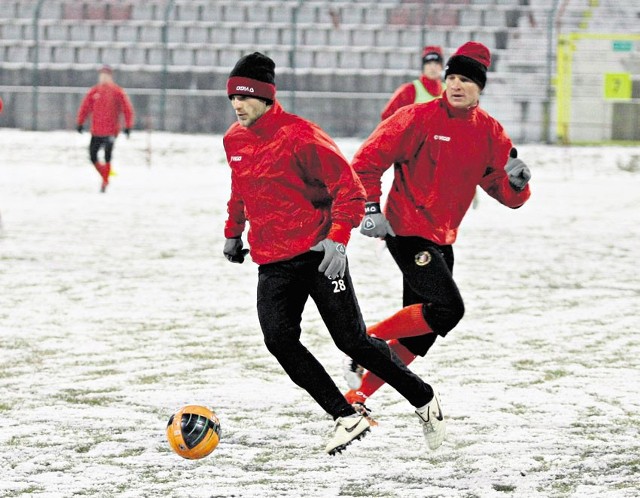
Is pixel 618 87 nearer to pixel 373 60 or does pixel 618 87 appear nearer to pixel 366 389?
pixel 373 60

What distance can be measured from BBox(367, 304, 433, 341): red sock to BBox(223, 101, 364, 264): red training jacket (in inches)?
30.7

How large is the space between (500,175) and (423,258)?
0.55 metres

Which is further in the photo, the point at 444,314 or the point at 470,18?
the point at 470,18

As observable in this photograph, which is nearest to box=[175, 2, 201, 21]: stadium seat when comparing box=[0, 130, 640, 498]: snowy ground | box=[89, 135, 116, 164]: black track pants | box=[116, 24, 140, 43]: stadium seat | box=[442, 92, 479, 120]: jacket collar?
box=[116, 24, 140, 43]: stadium seat

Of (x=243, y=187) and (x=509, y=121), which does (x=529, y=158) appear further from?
(x=243, y=187)

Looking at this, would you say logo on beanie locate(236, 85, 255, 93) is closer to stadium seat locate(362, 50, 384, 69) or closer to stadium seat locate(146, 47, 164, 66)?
stadium seat locate(362, 50, 384, 69)

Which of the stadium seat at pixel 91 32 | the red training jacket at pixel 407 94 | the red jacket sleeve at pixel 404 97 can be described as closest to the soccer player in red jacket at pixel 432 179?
the red training jacket at pixel 407 94

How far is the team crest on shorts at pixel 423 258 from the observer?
18.0 feet

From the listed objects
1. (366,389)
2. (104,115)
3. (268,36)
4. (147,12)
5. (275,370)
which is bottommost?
(275,370)

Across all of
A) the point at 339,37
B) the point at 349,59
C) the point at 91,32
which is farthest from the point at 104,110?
the point at 91,32

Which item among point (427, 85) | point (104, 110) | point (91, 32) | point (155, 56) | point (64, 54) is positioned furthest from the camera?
point (91, 32)

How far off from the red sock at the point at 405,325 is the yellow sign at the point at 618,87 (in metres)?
20.5

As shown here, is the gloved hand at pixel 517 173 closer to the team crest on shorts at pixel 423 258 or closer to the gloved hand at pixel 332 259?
the team crest on shorts at pixel 423 258

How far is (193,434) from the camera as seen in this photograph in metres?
4.87
